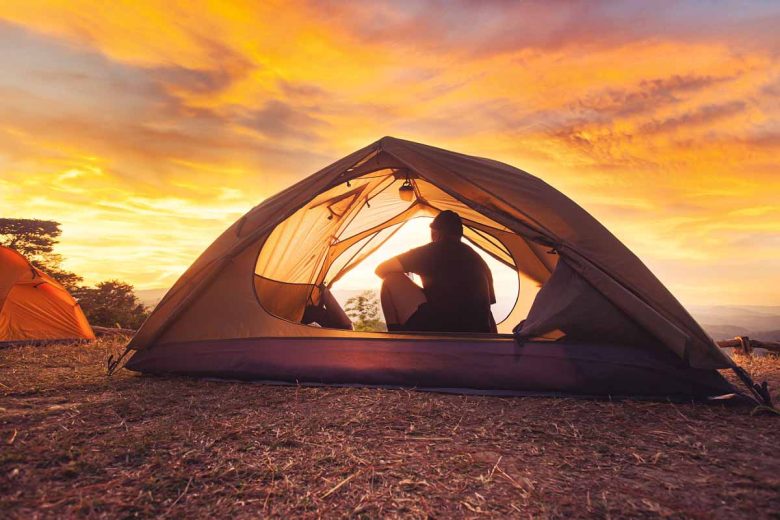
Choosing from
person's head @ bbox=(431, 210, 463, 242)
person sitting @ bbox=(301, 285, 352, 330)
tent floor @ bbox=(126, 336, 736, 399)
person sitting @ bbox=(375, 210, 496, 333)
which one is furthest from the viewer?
person sitting @ bbox=(301, 285, 352, 330)

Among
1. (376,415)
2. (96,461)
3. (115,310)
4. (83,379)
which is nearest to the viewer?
(96,461)

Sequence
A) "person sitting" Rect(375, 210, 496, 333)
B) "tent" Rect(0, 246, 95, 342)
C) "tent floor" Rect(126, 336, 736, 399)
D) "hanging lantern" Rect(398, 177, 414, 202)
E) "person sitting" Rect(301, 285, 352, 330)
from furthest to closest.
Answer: "tent" Rect(0, 246, 95, 342) < "hanging lantern" Rect(398, 177, 414, 202) < "person sitting" Rect(301, 285, 352, 330) < "person sitting" Rect(375, 210, 496, 333) < "tent floor" Rect(126, 336, 736, 399)

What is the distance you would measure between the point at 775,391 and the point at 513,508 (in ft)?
9.70

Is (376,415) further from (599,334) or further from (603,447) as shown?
(599,334)

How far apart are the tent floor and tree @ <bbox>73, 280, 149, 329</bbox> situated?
328 inches

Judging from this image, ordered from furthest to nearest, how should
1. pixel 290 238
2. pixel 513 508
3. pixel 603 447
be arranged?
pixel 290 238 → pixel 603 447 → pixel 513 508

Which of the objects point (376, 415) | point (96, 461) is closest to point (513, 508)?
point (376, 415)

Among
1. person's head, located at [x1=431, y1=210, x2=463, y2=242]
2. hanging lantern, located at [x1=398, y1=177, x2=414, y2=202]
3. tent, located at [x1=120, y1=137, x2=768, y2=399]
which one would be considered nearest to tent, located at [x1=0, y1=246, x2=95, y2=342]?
tent, located at [x1=120, y1=137, x2=768, y2=399]

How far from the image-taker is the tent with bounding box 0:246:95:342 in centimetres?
635

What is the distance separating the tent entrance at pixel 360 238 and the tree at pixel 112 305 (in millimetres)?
6991

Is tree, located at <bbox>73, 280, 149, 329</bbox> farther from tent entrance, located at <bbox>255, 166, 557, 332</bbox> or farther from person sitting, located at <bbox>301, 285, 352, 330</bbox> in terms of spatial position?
person sitting, located at <bbox>301, 285, 352, 330</bbox>

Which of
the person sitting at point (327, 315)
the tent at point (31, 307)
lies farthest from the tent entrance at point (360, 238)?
the tent at point (31, 307)

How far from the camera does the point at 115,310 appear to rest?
433 inches

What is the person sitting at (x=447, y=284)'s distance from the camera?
13.6 feet
